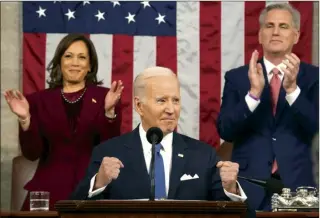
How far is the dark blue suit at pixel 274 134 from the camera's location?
17.9 feet

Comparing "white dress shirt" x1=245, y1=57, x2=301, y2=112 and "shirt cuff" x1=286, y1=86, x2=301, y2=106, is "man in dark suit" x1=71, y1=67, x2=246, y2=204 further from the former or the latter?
"shirt cuff" x1=286, y1=86, x2=301, y2=106

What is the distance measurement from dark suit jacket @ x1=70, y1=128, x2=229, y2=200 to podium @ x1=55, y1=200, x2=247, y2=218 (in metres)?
0.57

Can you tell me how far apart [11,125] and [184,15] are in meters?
1.53

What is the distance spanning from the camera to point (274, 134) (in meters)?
5.57

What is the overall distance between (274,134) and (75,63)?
4.40 ft

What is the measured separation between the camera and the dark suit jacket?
13.9 ft

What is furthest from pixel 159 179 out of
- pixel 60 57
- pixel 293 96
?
pixel 60 57

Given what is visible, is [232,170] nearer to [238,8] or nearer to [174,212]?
[174,212]

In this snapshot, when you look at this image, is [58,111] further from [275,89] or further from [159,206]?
[159,206]

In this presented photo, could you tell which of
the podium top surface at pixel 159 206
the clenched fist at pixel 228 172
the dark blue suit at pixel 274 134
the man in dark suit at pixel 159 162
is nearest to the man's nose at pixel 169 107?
the man in dark suit at pixel 159 162

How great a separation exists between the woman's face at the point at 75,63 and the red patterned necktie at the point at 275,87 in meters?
1.20

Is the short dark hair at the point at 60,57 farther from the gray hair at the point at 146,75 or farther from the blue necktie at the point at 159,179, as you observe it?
the blue necktie at the point at 159,179

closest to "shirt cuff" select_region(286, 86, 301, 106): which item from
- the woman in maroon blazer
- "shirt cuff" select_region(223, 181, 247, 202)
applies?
the woman in maroon blazer

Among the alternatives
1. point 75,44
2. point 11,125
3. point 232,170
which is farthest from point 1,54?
point 232,170
